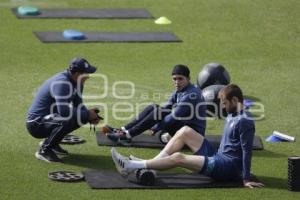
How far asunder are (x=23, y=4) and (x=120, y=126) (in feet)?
38.4

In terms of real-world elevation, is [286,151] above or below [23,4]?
below

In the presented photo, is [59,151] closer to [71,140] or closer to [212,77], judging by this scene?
[71,140]

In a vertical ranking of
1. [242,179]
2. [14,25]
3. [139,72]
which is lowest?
Result: [242,179]

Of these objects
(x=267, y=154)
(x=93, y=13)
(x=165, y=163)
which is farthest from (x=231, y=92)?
(x=93, y=13)

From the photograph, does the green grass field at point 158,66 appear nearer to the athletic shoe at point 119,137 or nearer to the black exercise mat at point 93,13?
the athletic shoe at point 119,137

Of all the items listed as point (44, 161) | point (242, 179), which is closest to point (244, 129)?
point (242, 179)

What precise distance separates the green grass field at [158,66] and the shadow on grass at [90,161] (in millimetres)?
16

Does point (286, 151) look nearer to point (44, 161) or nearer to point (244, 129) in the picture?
point (244, 129)

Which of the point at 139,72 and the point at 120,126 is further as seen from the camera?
the point at 139,72

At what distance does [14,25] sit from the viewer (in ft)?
82.2

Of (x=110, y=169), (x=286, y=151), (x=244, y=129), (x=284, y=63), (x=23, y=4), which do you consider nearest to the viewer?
(x=244, y=129)

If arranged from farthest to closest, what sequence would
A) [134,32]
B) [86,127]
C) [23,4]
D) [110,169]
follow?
[23,4]
[134,32]
[86,127]
[110,169]

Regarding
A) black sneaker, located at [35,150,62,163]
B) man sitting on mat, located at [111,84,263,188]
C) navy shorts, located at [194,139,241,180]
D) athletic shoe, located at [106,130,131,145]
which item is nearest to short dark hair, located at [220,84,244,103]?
man sitting on mat, located at [111,84,263,188]

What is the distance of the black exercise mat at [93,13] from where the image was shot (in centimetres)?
2598
